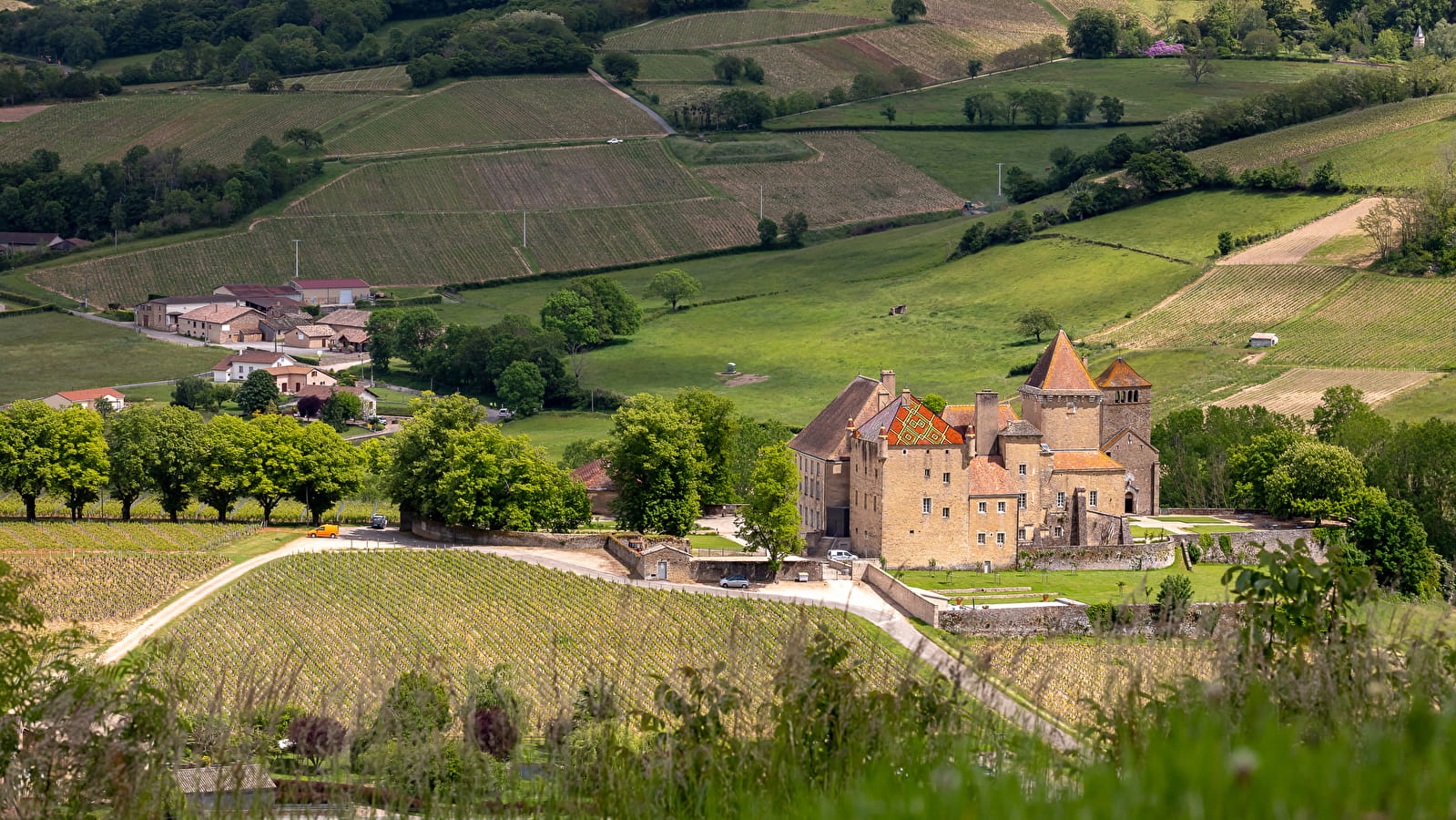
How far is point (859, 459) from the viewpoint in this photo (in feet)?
240

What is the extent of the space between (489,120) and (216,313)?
174 feet

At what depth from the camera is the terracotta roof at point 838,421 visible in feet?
250

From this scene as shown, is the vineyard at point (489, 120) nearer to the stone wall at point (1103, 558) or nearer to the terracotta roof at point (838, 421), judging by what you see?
the terracotta roof at point (838, 421)

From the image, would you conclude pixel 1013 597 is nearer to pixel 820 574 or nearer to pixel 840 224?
pixel 820 574

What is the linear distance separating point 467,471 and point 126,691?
56.2 metres

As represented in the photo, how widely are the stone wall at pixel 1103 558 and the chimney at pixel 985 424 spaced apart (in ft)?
16.0

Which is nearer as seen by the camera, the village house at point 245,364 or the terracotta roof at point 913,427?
the terracotta roof at point 913,427

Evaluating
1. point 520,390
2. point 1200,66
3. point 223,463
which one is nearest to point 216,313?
point 520,390

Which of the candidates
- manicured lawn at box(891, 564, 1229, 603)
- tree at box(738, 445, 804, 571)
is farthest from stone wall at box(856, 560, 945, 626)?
tree at box(738, 445, 804, 571)

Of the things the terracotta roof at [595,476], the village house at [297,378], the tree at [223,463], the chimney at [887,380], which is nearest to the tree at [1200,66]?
the village house at [297,378]

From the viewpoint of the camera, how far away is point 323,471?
8544cm

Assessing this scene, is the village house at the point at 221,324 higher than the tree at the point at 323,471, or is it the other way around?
the village house at the point at 221,324

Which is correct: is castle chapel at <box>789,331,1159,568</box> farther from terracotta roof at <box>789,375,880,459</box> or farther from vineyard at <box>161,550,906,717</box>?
vineyard at <box>161,550,906,717</box>

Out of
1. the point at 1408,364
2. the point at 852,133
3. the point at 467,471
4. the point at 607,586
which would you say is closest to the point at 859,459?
the point at 607,586
